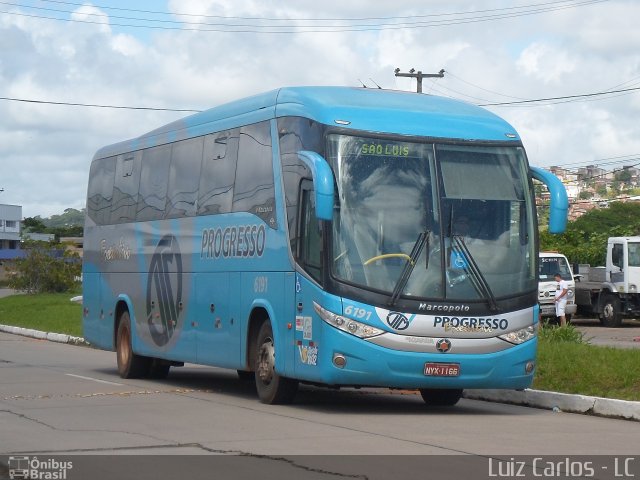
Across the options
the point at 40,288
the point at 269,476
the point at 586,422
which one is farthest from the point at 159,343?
the point at 40,288

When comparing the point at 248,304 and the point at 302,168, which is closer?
the point at 302,168

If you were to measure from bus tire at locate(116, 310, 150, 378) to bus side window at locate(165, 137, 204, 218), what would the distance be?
2.83m

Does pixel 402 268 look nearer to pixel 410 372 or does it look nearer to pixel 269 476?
pixel 410 372

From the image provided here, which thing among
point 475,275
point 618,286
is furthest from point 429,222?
point 618,286

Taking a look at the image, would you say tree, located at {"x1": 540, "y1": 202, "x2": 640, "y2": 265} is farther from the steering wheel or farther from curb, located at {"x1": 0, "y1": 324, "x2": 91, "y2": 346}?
the steering wheel

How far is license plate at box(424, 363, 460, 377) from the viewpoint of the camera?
14.1m

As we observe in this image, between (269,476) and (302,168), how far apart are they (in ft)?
19.2

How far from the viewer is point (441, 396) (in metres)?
16.2

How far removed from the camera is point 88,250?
77.9ft

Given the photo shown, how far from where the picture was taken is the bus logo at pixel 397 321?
14.0m

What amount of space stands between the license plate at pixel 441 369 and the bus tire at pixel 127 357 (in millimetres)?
8015

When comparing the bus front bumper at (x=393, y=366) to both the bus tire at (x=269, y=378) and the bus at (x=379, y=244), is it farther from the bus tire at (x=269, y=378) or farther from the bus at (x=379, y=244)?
the bus tire at (x=269, y=378)

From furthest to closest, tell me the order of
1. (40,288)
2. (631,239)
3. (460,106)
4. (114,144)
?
(40,288) < (631,239) < (114,144) < (460,106)

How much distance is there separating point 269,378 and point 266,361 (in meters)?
0.22
